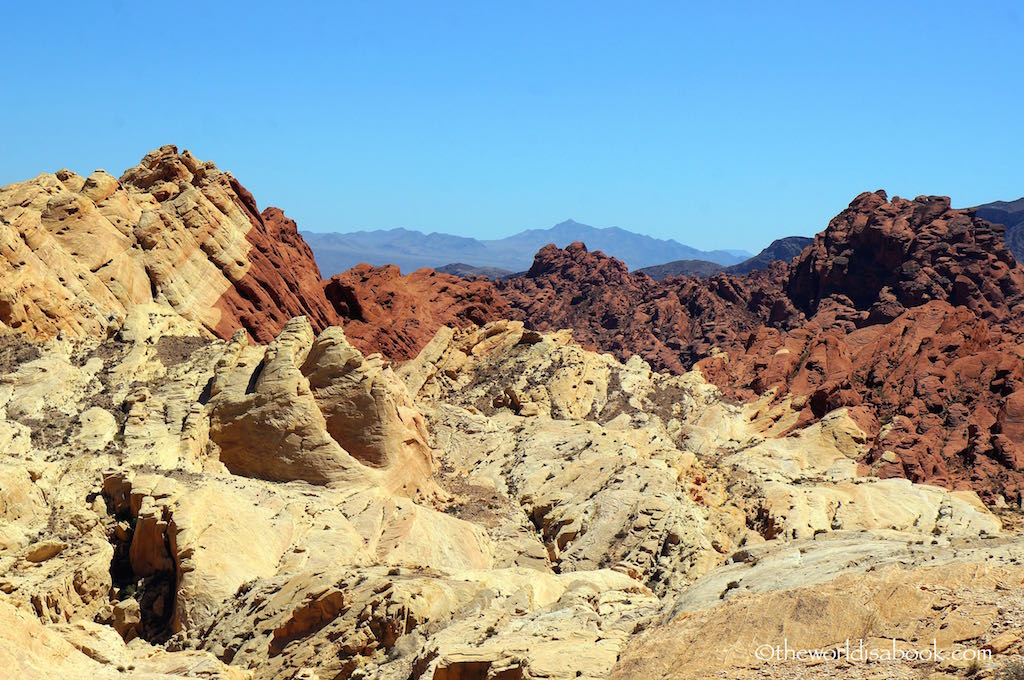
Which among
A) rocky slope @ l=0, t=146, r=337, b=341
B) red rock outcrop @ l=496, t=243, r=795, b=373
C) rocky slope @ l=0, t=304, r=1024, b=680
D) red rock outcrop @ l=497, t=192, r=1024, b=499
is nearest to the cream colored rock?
rocky slope @ l=0, t=304, r=1024, b=680

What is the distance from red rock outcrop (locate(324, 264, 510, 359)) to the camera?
7331 cm

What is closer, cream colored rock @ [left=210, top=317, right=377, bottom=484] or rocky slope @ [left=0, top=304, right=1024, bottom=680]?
rocky slope @ [left=0, top=304, right=1024, bottom=680]

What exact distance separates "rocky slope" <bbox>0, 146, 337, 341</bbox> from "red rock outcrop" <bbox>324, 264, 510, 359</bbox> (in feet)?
17.0

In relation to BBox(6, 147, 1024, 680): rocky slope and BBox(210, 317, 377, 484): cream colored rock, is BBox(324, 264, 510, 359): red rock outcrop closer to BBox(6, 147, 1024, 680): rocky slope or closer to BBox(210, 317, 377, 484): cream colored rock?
BBox(6, 147, 1024, 680): rocky slope

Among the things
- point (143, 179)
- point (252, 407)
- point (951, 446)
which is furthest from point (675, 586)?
point (143, 179)

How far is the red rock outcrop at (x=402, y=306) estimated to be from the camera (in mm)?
73312

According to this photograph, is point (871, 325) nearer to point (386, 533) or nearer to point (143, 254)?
point (143, 254)

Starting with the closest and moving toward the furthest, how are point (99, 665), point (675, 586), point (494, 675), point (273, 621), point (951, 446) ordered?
point (494, 675) < point (99, 665) < point (273, 621) < point (675, 586) < point (951, 446)

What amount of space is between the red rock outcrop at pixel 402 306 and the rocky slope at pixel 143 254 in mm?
5181

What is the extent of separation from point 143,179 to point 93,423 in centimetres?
2811

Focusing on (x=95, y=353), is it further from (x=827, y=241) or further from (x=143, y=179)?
(x=827, y=241)

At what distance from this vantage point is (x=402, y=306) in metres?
79.2

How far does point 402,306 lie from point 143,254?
100 ft

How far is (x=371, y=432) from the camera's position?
38.2 metres
